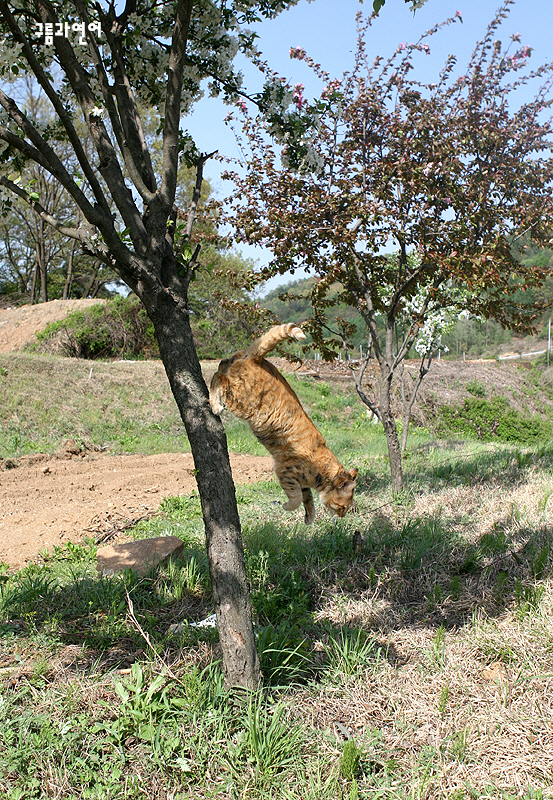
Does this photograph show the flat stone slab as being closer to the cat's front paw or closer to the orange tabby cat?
the orange tabby cat

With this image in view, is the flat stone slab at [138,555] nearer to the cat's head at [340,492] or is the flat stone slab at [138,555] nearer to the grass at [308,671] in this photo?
the grass at [308,671]

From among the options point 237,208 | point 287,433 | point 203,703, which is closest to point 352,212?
point 237,208

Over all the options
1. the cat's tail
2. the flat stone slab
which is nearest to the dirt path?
the flat stone slab

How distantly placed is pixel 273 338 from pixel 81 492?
477 cm

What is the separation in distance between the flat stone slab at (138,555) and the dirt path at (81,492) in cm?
96

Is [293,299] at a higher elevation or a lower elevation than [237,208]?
lower

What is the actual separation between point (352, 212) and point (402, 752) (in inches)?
175

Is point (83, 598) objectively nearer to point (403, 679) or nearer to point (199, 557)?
point (199, 557)

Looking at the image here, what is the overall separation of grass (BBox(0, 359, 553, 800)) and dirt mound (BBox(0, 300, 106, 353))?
1281 cm

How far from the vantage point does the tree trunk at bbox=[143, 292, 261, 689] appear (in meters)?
2.75

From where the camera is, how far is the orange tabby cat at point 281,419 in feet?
10.2

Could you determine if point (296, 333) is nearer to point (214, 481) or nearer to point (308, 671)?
point (214, 481)

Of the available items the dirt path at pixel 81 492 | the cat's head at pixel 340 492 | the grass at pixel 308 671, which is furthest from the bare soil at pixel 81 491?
the cat's head at pixel 340 492

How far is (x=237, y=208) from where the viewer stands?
18.8 ft
